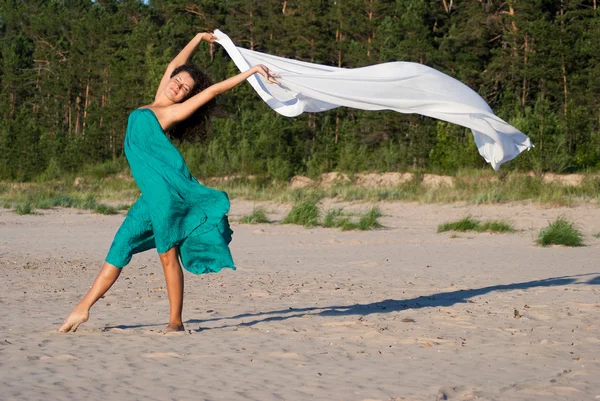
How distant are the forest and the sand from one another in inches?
624

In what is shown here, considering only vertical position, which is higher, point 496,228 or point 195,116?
point 195,116

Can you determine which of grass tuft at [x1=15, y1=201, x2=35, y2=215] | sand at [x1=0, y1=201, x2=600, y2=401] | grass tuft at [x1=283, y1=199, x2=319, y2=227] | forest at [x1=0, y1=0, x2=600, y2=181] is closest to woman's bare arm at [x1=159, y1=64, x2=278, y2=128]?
sand at [x1=0, y1=201, x2=600, y2=401]

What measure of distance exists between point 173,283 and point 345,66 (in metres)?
35.3

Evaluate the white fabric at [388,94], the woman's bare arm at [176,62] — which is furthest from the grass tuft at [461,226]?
the woman's bare arm at [176,62]

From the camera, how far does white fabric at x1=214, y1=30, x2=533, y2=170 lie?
804 cm

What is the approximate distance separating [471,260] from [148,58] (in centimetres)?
3137

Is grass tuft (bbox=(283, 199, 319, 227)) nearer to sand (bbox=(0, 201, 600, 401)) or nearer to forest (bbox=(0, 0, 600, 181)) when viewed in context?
sand (bbox=(0, 201, 600, 401))

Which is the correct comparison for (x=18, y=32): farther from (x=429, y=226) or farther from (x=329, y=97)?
(x=329, y=97)

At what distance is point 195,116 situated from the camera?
6.61 m

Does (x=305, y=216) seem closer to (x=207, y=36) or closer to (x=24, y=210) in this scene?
(x=24, y=210)

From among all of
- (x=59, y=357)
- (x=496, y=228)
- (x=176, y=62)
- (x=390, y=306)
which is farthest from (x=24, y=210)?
(x=59, y=357)

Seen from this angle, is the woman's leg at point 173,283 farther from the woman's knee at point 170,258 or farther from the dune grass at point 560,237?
the dune grass at point 560,237

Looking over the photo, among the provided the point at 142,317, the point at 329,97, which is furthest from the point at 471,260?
the point at 142,317

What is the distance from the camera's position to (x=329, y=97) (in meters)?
8.04
